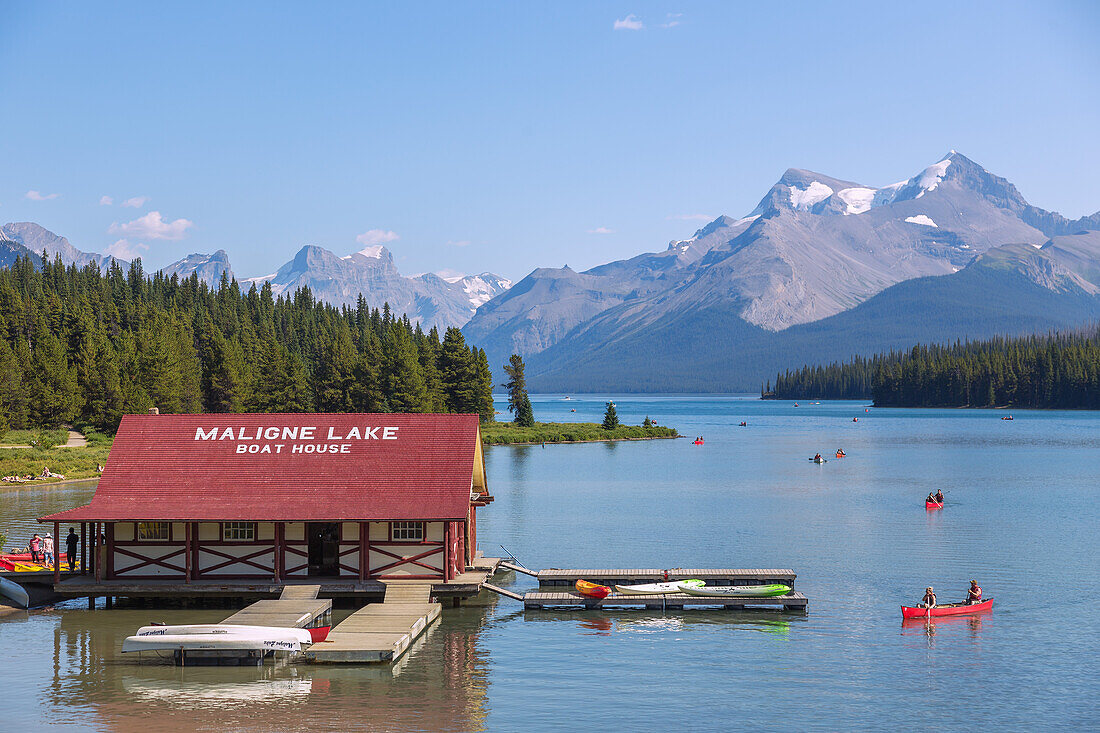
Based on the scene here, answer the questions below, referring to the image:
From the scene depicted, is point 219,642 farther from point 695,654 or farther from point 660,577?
point 660,577

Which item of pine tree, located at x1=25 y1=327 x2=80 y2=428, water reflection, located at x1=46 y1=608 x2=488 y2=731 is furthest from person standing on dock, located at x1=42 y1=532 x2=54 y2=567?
pine tree, located at x1=25 y1=327 x2=80 y2=428

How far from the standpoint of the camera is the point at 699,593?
145 feet

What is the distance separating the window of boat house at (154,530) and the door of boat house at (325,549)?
5.90m

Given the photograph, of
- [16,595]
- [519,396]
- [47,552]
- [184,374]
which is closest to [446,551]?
[16,595]

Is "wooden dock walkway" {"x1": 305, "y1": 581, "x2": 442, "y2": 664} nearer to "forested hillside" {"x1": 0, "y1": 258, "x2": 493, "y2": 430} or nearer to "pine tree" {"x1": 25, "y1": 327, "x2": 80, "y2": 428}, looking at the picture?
"forested hillside" {"x1": 0, "y1": 258, "x2": 493, "y2": 430}

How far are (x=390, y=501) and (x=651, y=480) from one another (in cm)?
6416

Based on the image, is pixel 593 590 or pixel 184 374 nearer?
pixel 593 590

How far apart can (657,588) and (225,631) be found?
18.5 metres

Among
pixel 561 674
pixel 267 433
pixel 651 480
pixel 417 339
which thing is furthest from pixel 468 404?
pixel 561 674

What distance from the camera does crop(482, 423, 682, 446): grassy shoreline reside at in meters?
157

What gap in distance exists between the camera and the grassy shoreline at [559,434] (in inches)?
6176

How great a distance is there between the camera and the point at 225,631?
34.6 metres

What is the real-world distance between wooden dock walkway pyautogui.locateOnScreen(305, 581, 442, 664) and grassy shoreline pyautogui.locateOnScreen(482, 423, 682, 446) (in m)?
107

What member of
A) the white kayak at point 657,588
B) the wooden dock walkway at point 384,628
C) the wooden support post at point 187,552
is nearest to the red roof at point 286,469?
the wooden support post at point 187,552
